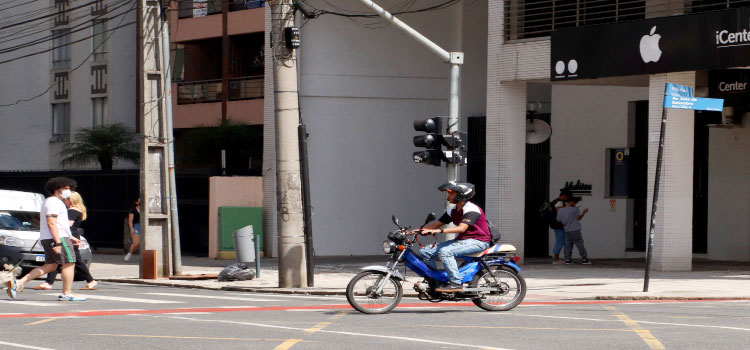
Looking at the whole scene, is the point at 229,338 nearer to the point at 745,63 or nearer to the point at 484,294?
the point at 484,294

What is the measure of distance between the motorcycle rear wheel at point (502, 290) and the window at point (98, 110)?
35895 mm

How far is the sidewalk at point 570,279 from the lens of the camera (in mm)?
19500

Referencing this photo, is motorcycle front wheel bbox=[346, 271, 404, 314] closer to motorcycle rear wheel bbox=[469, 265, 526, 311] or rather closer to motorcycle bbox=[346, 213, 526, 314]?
motorcycle bbox=[346, 213, 526, 314]

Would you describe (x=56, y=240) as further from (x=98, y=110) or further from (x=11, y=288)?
(x=98, y=110)

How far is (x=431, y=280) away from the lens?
51.8ft

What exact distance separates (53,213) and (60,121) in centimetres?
3594

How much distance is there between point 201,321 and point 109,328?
4.17 feet

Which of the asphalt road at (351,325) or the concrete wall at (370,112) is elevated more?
the concrete wall at (370,112)

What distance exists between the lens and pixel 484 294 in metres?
15.9

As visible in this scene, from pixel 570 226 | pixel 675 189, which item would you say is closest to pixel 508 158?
pixel 570 226

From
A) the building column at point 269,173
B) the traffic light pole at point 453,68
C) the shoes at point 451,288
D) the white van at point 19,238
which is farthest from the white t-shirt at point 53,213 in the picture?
the building column at point 269,173

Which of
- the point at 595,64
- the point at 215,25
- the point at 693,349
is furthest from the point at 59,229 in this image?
the point at 215,25

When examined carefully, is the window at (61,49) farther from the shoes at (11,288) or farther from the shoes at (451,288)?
the shoes at (451,288)

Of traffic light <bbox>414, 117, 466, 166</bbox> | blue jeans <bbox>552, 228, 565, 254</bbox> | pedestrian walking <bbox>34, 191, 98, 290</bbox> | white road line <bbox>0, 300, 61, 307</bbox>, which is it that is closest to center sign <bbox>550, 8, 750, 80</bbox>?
blue jeans <bbox>552, 228, 565, 254</bbox>
